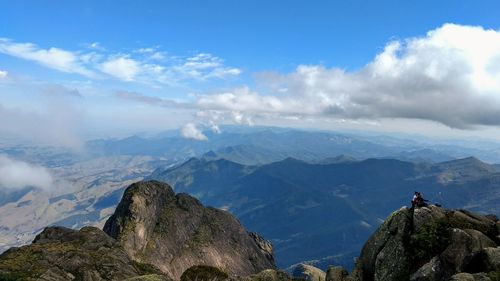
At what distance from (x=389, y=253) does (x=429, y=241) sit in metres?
4.93

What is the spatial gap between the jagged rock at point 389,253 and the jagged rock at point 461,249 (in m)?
4.69

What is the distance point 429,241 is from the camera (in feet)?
139

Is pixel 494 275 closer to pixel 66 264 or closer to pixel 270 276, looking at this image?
pixel 270 276

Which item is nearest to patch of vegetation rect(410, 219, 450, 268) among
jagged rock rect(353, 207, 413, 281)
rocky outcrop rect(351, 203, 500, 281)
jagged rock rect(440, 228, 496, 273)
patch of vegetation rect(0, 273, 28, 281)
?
rocky outcrop rect(351, 203, 500, 281)

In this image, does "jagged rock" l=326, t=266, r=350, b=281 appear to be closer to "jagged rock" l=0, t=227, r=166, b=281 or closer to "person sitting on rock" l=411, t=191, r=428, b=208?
"person sitting on rock" l=411, t=191, r=428, b=208

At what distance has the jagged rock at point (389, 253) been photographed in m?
43.4

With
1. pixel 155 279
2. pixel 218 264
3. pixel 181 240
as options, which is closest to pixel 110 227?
pixel 181 240

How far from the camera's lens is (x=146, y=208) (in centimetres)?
17888

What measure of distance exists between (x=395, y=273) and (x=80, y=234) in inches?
3719

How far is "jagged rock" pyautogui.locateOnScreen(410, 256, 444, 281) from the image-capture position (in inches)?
1519

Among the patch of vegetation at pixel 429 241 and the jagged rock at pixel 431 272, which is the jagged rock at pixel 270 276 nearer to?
the patch of vegetation at pixel 429 241

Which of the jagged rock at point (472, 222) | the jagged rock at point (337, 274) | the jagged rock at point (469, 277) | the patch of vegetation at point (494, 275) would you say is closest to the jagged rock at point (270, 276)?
the jagged rock at point (337, 274)

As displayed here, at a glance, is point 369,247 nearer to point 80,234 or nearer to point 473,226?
point 473,226

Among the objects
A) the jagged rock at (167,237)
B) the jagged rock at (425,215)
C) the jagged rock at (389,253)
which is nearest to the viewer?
the jagged rock at (389,253)
